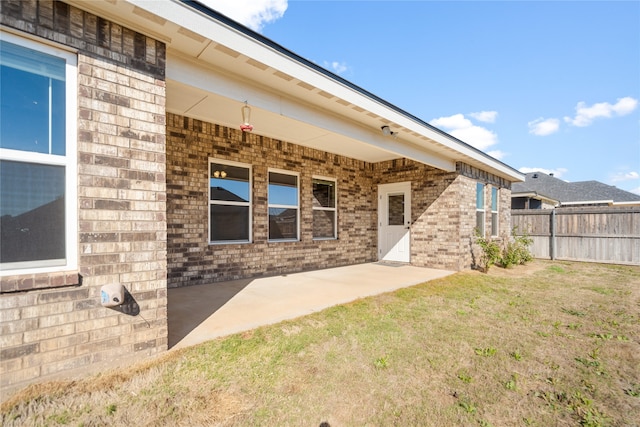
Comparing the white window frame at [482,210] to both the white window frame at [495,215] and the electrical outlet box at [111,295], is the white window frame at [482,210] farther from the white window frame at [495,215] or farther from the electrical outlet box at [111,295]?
the electrical outlet box at [111,295]

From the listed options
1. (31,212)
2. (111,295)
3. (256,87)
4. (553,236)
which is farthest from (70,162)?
(553,236)

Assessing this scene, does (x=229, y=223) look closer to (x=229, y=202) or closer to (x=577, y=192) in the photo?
(x=229, y=202)

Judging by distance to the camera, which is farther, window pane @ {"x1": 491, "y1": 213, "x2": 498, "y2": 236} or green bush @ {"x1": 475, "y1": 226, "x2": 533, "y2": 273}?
window pane @ {"x1": 491, "y1": 213, "x2": 498, "y2": 236}

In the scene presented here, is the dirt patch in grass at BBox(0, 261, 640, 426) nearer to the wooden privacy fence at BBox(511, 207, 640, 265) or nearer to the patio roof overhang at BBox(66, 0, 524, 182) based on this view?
the patio roof overhang at BBox(66, 0, 524, 182)

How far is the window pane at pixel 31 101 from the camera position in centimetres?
216

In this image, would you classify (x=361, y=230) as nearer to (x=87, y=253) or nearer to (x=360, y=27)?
(x=360, y=27)

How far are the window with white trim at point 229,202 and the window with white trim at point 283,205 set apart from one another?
0.63 m

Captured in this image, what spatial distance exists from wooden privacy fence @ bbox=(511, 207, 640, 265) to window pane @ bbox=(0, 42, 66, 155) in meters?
13.8

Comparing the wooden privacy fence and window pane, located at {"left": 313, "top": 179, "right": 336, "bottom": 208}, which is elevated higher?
window pane, located at {"left": 313, "top": 179, "right": 336, "bottom": 208}

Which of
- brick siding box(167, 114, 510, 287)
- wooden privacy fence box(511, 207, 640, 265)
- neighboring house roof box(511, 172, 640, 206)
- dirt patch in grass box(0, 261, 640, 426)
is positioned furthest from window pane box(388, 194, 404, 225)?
neighboring house roof box(511, 172, 640, 206)

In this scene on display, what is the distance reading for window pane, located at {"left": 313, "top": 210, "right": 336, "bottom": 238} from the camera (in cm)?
780

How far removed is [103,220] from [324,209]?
5873mm

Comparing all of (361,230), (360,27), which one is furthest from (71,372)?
(360,27)

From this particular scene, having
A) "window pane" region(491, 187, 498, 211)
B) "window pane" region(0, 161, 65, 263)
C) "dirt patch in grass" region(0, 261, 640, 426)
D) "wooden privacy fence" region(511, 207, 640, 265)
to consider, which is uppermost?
"window pane" region(491, 187, 498, 211)
